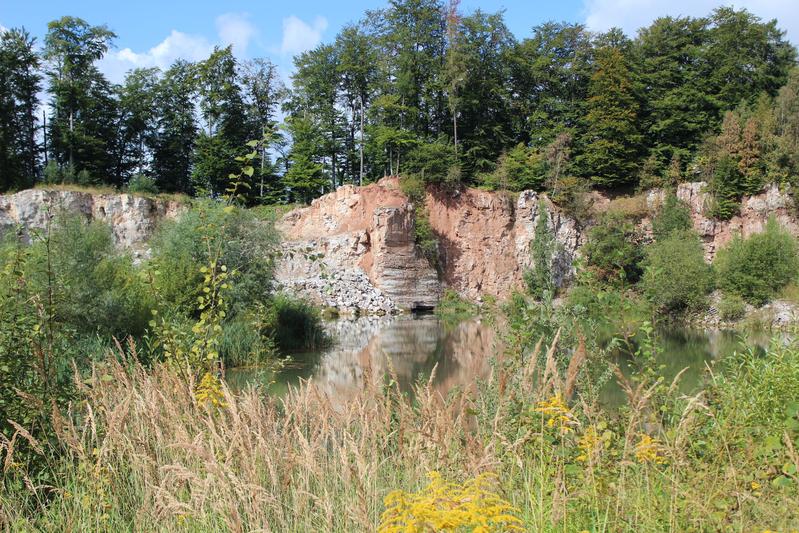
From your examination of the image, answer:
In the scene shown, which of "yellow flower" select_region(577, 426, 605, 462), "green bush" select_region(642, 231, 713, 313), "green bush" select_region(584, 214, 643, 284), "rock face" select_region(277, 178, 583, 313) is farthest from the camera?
"rock face" select_region(277, 178, 583, 313)

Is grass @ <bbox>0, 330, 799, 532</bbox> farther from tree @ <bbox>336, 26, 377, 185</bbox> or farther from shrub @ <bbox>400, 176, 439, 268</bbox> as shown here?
tree @ <bbox>336, 26, 377, 185</bbox>

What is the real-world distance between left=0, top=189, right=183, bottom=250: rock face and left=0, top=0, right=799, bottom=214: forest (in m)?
2.87

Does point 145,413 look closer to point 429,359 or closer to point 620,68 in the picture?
point 429,359

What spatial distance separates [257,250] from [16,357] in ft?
53.0

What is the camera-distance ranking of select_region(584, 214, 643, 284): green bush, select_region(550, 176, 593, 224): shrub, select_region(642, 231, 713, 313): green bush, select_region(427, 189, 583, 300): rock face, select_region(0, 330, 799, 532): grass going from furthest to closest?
select_region(550, 176, 593, 224): shrub → select_region(427, 189, 583, 300): rock face → select_region(584, 214, 643, 284): green bush → select_region(642, 231, 713, 313): green bush → select_region(0, 330, 799, 532): grass

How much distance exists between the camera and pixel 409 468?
145 inches

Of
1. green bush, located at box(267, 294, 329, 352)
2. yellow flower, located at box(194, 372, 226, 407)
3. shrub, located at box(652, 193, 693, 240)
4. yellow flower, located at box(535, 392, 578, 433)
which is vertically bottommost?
green bush, located at box(267, 294, 329, 352)

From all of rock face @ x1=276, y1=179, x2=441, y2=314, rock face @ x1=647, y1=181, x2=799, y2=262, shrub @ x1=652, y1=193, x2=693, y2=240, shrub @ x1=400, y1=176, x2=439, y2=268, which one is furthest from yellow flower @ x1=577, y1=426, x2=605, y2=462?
rock face @ x1=647, y1=181, x2=799, y2=262

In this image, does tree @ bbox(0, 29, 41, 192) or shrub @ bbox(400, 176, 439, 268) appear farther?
shrub @ bbox(400, 176, 439, 268)

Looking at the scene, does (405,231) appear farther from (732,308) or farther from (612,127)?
(732,308)

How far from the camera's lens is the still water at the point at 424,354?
13289 millimetres

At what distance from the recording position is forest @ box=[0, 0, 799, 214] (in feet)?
137

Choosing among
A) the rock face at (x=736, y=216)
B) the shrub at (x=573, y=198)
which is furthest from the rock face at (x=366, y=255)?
the rock face at (x=736, y=216)

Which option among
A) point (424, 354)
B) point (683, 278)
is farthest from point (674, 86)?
point (424, 354)
